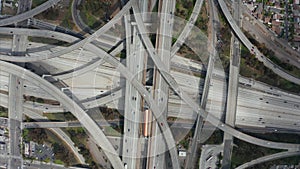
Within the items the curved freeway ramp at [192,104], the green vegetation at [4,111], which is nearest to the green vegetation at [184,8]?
the curved freeway ramp at [192,104]

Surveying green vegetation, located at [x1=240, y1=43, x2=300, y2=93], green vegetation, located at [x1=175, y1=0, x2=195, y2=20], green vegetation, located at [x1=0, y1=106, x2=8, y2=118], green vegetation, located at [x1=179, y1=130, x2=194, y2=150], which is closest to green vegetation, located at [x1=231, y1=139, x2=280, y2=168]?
green vegetation, located at [x1=179, y1=130, x2=194, y2=150]

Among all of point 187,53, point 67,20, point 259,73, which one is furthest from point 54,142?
point 259,73

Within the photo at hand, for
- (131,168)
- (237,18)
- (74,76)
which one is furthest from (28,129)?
(237,18)

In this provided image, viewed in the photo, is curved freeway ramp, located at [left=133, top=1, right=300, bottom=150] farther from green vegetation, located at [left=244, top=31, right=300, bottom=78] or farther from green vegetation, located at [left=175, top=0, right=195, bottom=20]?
green vegetation, located at [left=244, top=31, right=300, bottom=78]

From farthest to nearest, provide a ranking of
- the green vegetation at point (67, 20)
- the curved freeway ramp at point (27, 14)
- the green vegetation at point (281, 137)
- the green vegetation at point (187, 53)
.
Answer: the green vegetation at point (67, 20) → the curved freeway ramp at point (27, 14) → the green vegetation at point (281, 137) → the green vegetation at point (187, 53)

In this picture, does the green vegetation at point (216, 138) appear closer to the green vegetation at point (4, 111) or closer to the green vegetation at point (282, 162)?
the green vegetation at point (282, 162)

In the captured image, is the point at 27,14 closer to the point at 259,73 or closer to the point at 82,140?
the point at 82,140
